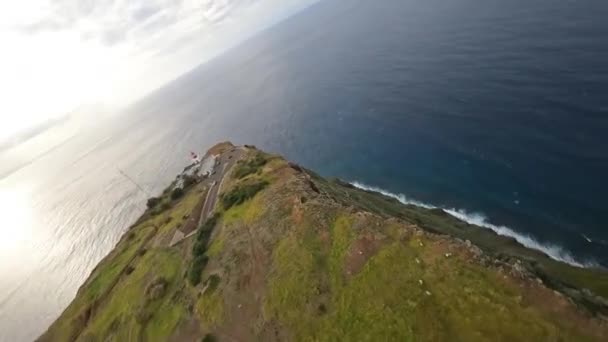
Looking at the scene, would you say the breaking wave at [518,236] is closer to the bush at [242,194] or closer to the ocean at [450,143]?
the ocean at [450,143]

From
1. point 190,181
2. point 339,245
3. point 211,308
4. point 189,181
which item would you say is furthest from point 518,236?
point 189,181

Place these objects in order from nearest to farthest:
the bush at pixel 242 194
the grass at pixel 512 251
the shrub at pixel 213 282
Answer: the grass at pixel 512 251 → the shrub at pixel 213 282 → the bush at pixel 242 194

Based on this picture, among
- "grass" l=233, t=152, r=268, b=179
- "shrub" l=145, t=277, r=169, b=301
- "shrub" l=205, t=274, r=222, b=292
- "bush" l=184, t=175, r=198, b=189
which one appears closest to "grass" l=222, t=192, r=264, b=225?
"shrub" l=205, t=274, r=222, b=292

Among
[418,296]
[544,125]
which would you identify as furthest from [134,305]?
[544,125]

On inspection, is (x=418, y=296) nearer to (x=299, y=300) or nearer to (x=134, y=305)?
(x=299, y=300)

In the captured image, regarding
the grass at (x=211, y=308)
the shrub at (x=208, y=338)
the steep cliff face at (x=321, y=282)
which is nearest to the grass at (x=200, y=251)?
the steep cliff face at (x=321, y=282)

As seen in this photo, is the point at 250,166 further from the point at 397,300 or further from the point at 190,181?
the point at 397,300
